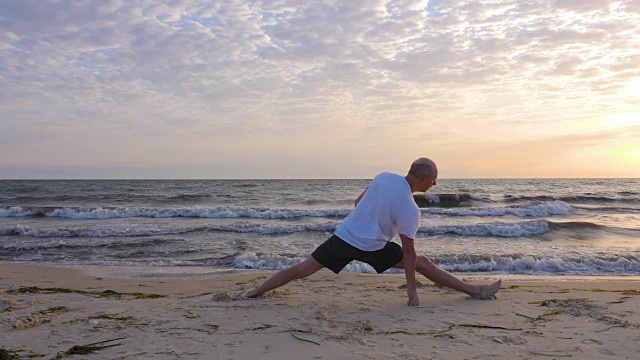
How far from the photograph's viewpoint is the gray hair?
415 cm

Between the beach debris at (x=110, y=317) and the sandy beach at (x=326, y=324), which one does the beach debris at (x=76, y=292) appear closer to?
the sandy beach at (x=326, y=324)

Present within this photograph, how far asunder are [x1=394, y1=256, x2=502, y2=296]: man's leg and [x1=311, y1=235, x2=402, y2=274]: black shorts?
157 millimetres

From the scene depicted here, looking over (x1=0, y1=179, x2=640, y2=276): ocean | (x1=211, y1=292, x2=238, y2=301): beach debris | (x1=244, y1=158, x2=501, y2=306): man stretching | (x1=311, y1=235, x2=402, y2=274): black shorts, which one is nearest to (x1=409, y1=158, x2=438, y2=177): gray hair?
(x1=244, y1=158, x2=501, y2=306): man stretching

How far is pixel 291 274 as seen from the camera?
15.5 ft

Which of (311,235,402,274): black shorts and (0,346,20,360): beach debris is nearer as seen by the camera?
(0,346,20,360): beach debris

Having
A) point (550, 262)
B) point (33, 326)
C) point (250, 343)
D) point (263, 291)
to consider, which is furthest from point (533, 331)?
point (550, 262)

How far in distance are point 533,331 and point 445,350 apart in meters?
0.95

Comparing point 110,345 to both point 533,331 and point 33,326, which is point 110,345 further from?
point 533,331

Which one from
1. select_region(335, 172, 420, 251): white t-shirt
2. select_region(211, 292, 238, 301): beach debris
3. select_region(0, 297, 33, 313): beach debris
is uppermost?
select_region(335, 172, 420, 251): white t-shirt

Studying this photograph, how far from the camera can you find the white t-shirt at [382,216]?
13.6ft

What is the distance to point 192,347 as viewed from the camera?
11.0 feet

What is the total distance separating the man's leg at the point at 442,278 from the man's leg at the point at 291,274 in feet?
2.72

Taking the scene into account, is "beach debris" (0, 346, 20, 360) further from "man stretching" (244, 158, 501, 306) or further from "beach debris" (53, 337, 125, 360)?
"man stretching" (244, 158, 501, 306)

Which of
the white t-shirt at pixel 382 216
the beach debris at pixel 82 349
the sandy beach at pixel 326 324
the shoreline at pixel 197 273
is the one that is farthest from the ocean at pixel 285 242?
the beach debris at pixel 82 349
